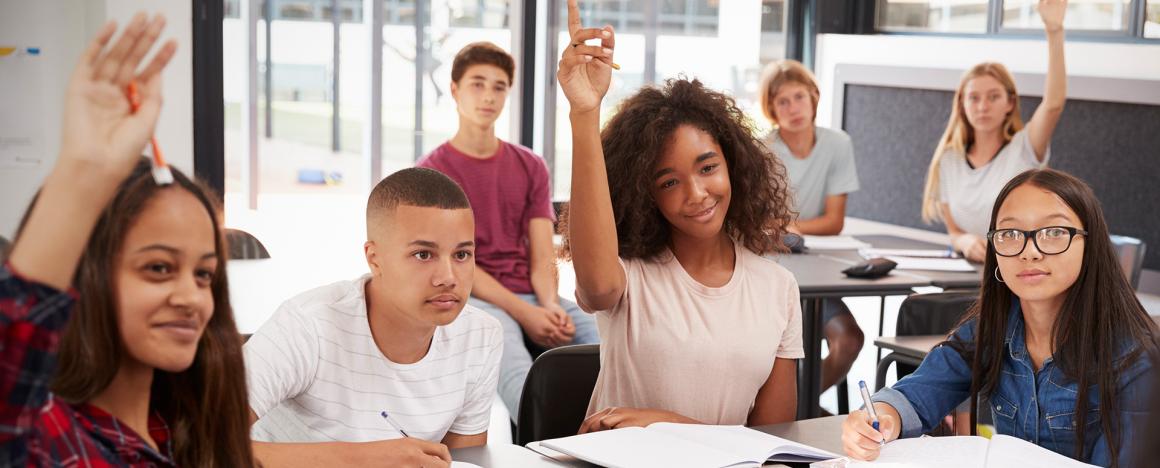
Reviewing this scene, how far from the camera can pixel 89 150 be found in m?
0.73

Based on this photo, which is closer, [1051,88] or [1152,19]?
[1051,88]

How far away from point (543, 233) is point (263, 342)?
175cm

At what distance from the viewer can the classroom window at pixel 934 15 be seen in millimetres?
5645

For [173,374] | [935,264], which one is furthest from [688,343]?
[935,264]

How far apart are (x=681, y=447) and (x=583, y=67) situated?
1.76ft

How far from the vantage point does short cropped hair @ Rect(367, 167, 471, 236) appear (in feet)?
5.56

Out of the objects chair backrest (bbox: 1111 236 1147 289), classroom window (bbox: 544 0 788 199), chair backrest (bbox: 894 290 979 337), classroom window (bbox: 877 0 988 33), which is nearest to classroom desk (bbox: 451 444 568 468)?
chair backrest (bbox: 894 290 979 337)

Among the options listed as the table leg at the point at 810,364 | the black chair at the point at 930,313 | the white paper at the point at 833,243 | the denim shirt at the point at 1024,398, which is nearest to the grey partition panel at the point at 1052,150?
the white paper at the point at 833,243

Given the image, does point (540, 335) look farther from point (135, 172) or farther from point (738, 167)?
point (135, 172)

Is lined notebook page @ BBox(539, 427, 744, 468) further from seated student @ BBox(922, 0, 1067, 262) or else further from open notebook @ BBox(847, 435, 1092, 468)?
seated student @ BBox(922, 0, 1067, 262)

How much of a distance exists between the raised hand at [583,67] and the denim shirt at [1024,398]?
0.60 metres

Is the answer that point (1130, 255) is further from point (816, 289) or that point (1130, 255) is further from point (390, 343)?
point (390, 343)

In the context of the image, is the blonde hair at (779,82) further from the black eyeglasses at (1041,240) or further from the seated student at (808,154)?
the black eyeglasses at (1041,240)

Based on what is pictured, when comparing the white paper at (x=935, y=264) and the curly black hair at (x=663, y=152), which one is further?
the white paper at (x=935, y=264)
